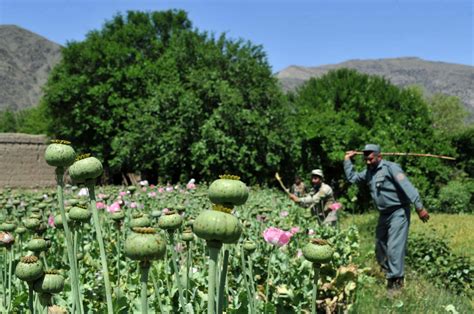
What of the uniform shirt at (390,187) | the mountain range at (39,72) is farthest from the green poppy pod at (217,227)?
the mountain range at (39,72)

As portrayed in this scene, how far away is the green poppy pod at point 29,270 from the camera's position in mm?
1461

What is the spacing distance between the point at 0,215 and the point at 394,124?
14821 millimetres

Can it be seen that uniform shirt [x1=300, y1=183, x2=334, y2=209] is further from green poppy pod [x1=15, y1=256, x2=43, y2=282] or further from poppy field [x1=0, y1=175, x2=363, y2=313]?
green poppy pod [x1=15, y1=256, x2=43, y2=282]

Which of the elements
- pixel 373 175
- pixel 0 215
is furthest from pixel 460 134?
pixel 0 215

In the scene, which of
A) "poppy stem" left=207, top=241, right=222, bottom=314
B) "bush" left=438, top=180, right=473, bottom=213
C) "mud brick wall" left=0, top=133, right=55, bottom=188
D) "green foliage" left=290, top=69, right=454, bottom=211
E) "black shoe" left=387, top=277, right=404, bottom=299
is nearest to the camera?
"poppy stem" left=207, top=241, right=222, bottom=314

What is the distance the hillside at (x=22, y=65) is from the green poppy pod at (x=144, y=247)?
12526 cm

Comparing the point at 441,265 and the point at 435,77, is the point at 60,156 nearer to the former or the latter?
the point at 441,265

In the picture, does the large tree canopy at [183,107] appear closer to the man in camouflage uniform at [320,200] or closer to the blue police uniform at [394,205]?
the man in camouflage uniform at [320,200]

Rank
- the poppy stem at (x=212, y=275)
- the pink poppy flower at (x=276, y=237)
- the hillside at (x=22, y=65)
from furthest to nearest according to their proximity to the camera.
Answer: the hillside at (x=22, y=65), the pink poppy flower at (x=276, y=237), the poppy stem at (x=212, y=275)

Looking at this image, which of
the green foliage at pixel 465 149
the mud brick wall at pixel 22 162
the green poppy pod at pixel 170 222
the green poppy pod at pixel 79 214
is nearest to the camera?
the green poppy pod at pixel 170 222

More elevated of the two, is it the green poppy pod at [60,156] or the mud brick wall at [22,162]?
the green poppy pod at [60,156]

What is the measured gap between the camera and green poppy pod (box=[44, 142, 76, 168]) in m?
1.52

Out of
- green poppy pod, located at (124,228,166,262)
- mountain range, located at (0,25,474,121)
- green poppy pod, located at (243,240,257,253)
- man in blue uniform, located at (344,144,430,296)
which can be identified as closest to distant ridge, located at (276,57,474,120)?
mountain range, located at (0,25,474,121)

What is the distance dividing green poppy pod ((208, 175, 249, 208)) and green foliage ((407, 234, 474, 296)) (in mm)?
5680
